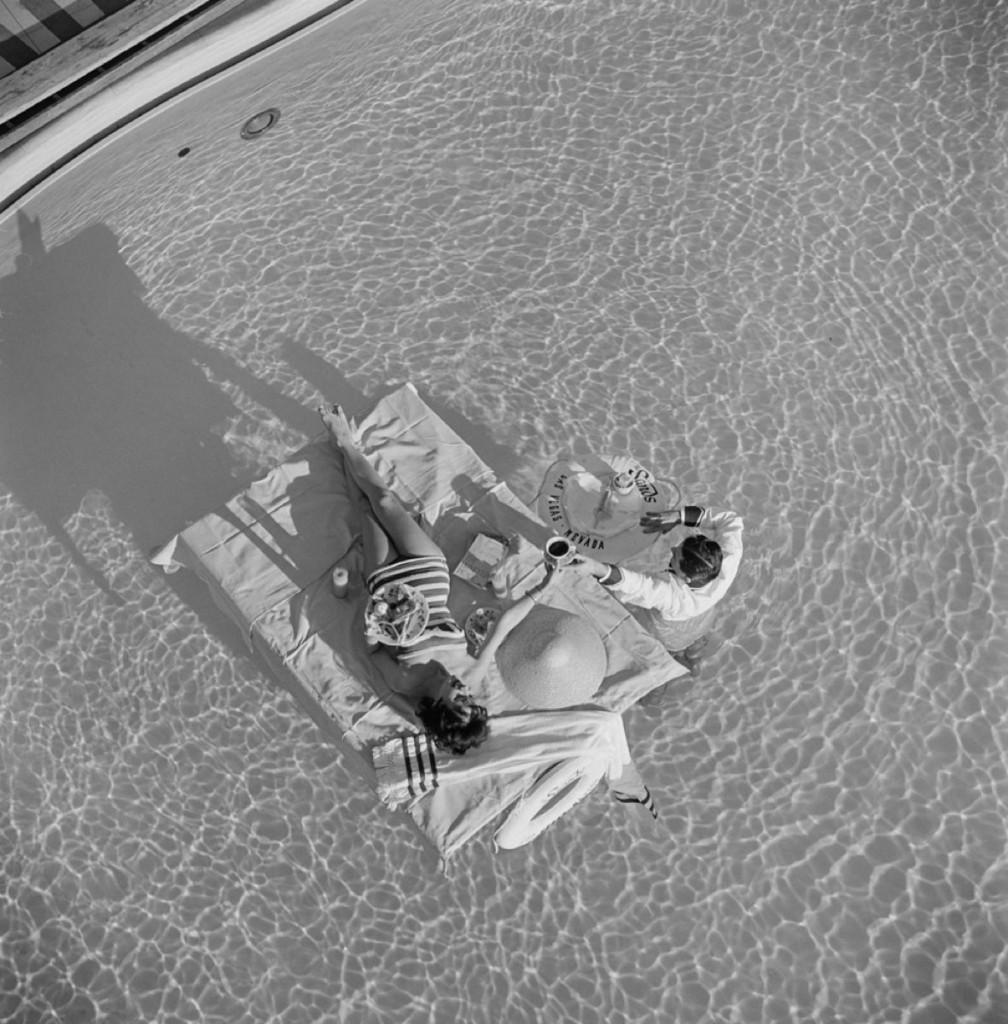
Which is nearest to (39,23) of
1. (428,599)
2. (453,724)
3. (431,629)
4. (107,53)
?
(107,53)

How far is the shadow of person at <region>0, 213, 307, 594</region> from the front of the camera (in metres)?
5.92

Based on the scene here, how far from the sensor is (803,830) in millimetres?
4770

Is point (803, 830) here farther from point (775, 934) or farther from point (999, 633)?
point (999, 633)

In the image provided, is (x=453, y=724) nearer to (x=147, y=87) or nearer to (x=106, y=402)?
(x=106, y=402)

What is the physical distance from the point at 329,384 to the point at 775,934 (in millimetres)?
4268

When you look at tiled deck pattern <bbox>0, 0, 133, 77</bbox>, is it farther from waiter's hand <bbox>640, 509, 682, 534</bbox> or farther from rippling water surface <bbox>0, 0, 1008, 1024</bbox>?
waiter's hand <bbox>640, 509, 682, 534</bbox>

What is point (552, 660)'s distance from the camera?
3.92 m

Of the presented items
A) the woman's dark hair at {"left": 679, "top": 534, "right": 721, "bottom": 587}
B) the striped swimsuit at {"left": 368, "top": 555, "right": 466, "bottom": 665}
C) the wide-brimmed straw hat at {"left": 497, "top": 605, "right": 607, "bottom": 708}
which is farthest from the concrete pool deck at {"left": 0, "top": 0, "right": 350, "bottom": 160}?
the woman's dark hair at {"left": 679, "top": 534, "right": 721, "bottom": 587}

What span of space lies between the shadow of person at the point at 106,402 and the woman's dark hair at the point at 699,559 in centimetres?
301

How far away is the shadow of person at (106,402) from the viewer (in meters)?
5.92

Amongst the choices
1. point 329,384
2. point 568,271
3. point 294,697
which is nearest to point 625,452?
point 568,271

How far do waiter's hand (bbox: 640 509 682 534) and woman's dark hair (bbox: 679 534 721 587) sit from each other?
0.23 meters

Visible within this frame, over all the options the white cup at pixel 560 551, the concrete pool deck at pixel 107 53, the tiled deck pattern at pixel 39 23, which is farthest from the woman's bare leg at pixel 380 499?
the tiled deck pattern at pixel 39 23

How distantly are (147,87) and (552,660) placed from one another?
6.49 metres
